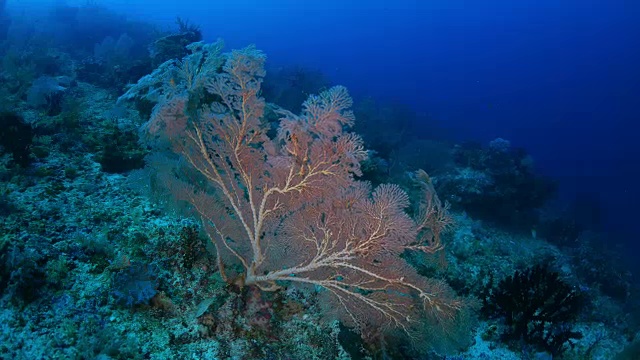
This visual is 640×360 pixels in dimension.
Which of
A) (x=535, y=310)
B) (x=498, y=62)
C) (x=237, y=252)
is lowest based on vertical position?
(x=237, y=252)

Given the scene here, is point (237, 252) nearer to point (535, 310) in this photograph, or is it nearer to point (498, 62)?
point (535, 310)

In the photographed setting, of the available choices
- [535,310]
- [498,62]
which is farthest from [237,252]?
[498,62]

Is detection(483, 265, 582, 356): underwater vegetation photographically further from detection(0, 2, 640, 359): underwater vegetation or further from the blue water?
the blue water

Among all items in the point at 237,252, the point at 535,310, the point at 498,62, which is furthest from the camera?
the point at 498,62

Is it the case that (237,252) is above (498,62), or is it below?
below

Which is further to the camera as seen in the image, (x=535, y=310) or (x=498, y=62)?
(x=498, y=62)

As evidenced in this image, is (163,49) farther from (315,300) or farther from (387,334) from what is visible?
(387,334)

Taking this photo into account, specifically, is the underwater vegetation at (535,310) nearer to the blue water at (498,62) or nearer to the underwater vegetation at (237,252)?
the underwater vegetation at (237,252)

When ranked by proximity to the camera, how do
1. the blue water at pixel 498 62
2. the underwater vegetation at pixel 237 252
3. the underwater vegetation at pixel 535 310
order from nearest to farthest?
1. the underwater vegetation at pixel 237 252
2. the underwater vegetation at pixel 535 310
3. the blue water at pixel 498 62

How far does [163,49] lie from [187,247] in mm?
10280

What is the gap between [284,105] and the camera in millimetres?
15664

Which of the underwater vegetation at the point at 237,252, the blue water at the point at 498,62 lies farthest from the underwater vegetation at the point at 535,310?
the blue water at the point at 498,62

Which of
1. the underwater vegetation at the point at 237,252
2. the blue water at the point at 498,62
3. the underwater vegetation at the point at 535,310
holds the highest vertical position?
the blue water at the point at 498,62

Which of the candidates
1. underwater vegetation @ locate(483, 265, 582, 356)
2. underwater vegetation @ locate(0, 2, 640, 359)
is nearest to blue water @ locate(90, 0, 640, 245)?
underwater vegetation @ locate(483, 265, 582, 356)
